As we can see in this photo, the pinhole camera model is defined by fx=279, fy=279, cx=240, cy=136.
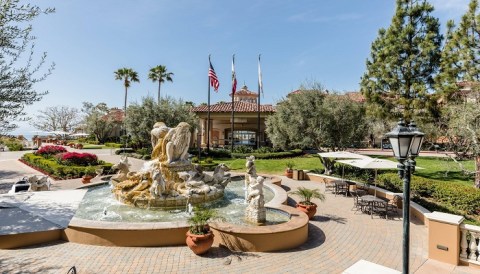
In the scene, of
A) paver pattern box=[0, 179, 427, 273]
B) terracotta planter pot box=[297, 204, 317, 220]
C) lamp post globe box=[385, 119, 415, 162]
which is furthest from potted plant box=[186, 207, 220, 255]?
lamp post globe box=[385, 119, 415, 162]

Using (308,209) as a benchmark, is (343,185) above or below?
above

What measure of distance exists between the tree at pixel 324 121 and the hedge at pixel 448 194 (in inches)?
243

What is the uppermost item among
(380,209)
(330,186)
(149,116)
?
(149,116)

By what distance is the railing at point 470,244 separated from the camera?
7621 millimetres

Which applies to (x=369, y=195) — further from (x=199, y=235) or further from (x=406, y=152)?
(x=406, y=152)

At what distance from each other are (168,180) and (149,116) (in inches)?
822

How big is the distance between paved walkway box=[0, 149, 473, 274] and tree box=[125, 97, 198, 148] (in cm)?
2484

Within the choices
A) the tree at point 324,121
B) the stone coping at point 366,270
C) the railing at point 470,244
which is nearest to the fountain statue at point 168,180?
the stone coping at point 366,270

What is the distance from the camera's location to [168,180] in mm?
14133

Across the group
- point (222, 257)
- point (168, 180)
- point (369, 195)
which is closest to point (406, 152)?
point (222, 257)

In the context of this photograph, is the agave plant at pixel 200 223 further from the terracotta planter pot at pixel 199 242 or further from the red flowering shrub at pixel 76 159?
the red flowering shrub at pixel 76 159

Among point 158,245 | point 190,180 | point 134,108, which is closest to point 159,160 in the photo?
point 190,180

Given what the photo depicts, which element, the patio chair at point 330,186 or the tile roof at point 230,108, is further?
the tile roof at point 230,108

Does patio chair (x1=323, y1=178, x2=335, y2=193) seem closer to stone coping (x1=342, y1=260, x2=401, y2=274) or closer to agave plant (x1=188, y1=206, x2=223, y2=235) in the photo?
agave plant (x1=188, y1=206, x2=223, y2=235)
